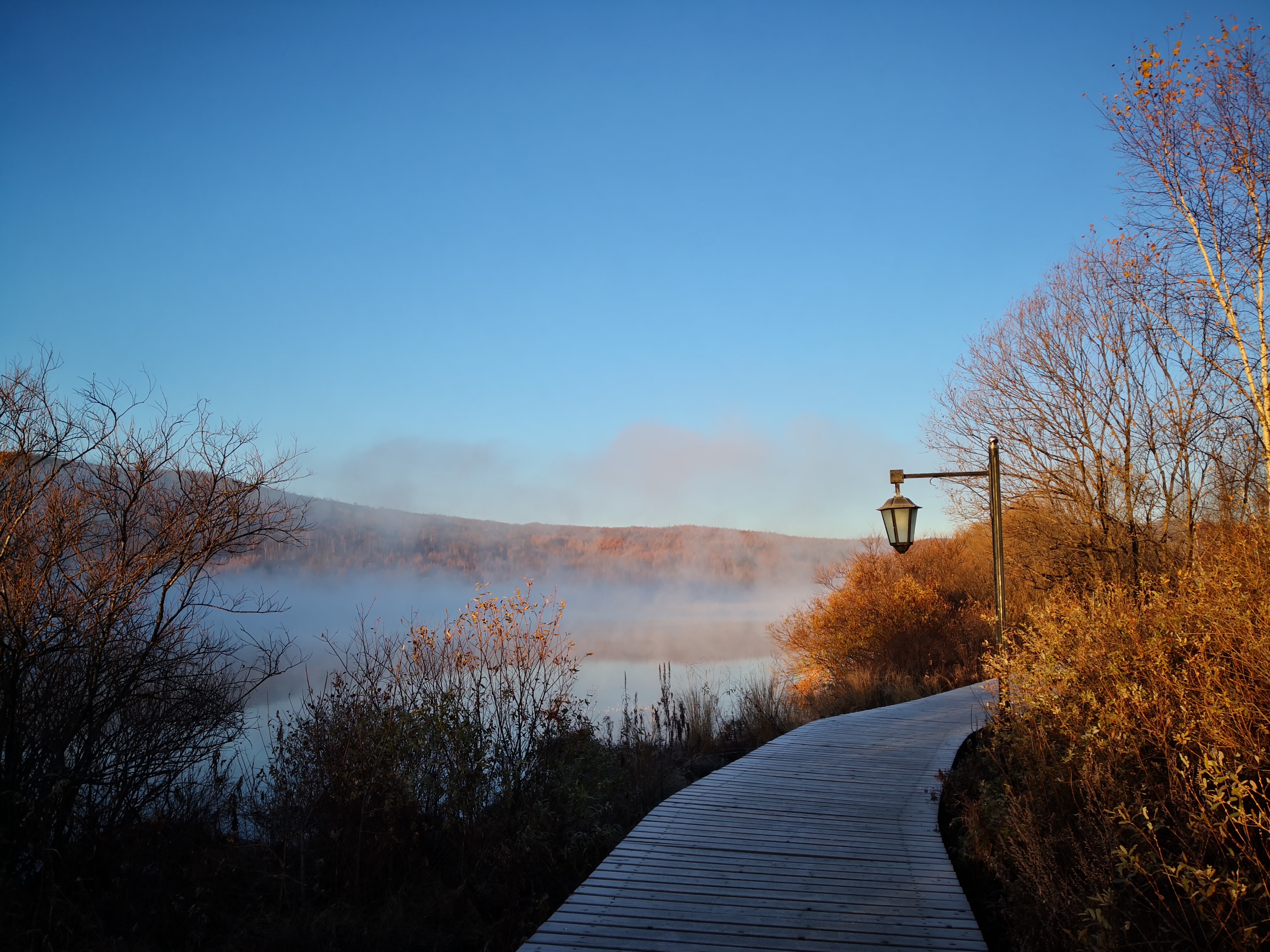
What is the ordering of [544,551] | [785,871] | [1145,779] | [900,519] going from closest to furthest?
[1145,779]
[785,871]
[900,519]
[544,551]

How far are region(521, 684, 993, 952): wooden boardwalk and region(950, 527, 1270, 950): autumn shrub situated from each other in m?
0.40

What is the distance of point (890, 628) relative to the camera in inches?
657

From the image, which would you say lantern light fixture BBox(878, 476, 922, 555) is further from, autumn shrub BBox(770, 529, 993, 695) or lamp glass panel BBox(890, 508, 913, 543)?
autumn shrub BBox(770, 529, 993, 695)

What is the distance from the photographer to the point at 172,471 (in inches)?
239

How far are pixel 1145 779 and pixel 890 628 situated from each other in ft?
42.7

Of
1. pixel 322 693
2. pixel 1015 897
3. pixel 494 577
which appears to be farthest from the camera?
pixel 494 577

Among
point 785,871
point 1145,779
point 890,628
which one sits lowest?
point 785,871

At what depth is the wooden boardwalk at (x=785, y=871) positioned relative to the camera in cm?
374

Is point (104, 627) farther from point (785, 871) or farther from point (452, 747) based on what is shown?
point (785, 871)

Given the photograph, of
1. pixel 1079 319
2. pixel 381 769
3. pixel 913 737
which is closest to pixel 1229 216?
pixel 1079 319

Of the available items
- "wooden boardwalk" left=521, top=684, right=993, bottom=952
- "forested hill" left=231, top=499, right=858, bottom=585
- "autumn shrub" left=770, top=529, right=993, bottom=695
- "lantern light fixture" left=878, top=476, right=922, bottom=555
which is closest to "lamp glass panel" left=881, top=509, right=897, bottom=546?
"lantern light fixture" left=878, top=476, right=922, bottom=555

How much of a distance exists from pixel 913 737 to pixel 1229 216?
7125mm

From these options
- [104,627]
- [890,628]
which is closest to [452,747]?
[104,627]

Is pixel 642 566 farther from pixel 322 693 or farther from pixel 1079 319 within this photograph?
pixel 322 693
